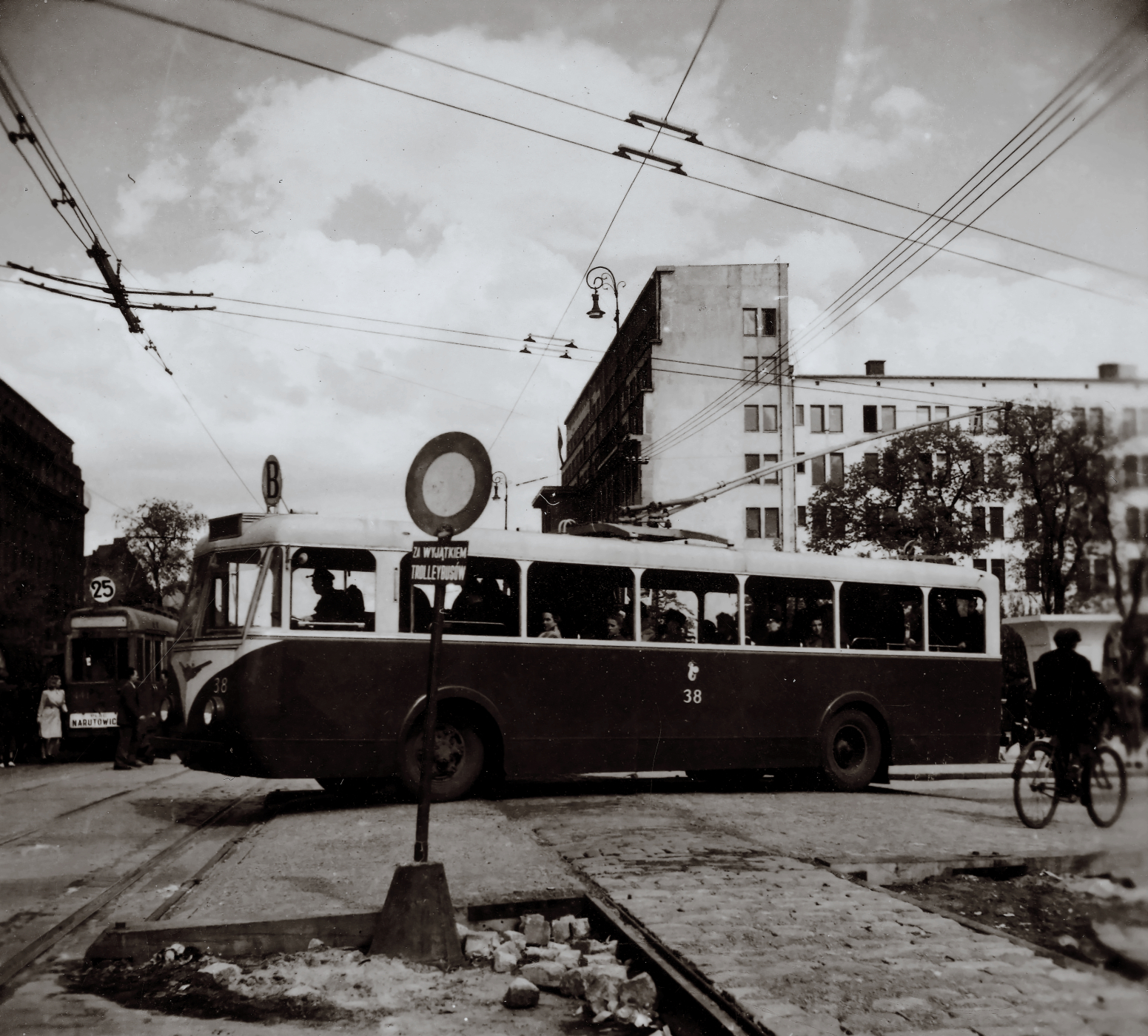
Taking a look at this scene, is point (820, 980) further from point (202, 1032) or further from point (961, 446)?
point (961, 446)

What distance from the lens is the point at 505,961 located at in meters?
5.70

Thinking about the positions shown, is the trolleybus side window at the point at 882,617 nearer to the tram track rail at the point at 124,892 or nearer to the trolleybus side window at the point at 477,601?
the trolleybus side window at the point at 477,601

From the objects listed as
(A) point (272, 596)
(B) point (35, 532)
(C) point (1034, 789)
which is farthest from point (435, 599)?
(B) point (35, 532)

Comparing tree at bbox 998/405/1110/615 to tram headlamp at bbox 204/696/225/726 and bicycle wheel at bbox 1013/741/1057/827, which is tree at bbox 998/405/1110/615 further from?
tram headlamp at bbox 204/696/225/726

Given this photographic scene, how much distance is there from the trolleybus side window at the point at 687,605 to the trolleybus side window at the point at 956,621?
3000mm

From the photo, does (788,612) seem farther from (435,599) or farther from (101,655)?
(101,655)

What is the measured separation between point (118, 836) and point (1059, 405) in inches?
432

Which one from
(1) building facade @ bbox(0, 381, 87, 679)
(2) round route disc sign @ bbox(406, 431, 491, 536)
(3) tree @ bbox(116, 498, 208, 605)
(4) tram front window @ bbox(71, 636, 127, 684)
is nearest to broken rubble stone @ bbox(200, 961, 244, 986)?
(2) round route disc sign @ bbox(406, 431, 491, 536)

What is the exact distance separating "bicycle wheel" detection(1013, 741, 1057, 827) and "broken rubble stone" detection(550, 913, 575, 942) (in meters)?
3.18

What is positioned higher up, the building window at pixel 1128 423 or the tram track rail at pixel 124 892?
the building window at pixel 1128 423

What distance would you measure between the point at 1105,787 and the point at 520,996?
3926 millimetres

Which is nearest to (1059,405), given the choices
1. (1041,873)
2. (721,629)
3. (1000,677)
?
(1041,873)

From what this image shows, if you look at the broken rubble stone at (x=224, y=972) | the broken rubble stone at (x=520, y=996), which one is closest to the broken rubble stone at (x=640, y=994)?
the broken rubble stone at (x=520, y=996)

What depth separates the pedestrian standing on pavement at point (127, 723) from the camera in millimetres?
19938
